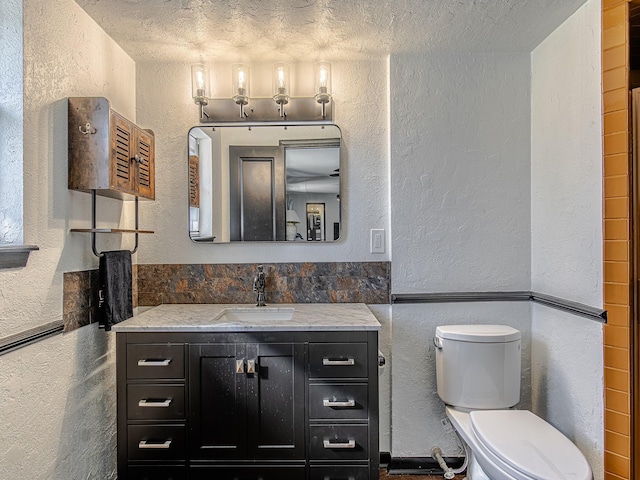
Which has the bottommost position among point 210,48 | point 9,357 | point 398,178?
point 9,357

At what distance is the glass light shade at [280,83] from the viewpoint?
2.10m

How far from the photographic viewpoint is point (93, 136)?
159cm

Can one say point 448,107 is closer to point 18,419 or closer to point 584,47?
point 584,47

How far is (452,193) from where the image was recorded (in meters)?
2.13

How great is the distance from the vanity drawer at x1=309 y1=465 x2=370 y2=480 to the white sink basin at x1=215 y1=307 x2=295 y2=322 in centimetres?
72

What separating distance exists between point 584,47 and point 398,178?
973 millimetres

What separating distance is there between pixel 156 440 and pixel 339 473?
0.81 metres

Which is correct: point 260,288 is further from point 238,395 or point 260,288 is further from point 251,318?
point 238,395

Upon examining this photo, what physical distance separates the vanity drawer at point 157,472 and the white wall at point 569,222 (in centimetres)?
174

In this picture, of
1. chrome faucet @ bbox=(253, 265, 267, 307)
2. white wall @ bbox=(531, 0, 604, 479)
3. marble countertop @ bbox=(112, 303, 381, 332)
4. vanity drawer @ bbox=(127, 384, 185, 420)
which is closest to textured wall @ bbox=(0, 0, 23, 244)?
marble countertop @ bbox=(112, 303, 381, 332)

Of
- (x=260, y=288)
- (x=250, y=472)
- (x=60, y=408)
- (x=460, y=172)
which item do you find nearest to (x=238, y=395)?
(x=250, y=472)

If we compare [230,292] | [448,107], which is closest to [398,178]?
[448,107]

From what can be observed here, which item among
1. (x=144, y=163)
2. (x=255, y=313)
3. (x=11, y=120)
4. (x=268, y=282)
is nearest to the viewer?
(x=11, y=120)

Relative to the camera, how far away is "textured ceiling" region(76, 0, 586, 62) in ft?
5.52
